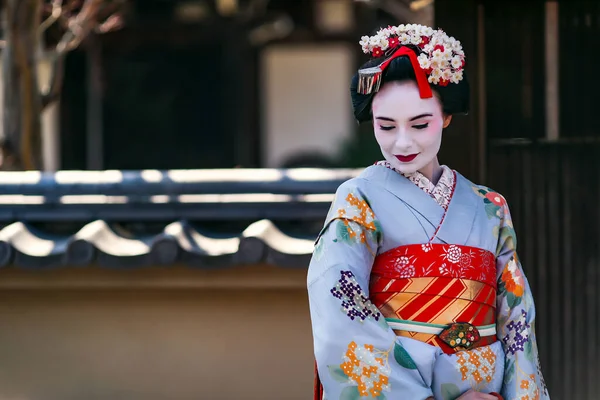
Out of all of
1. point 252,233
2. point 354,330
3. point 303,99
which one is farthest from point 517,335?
point 303,99

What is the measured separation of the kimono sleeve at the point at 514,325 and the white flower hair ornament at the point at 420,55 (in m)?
0.51

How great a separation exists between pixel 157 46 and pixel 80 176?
7760 mm

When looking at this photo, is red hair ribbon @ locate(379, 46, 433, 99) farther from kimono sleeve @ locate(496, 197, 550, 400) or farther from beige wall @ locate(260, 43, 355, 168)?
beige wall @ locate(260, 43, 355, 168)

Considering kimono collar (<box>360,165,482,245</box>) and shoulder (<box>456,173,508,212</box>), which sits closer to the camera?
kimono collar (<box>360,165,482,245</box>)

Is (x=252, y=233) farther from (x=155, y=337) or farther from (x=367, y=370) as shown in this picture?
(x=367, y=370)

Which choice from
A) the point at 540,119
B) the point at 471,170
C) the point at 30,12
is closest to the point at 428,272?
the point at 471,170

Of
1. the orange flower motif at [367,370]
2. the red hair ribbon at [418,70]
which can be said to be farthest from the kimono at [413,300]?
the red hair ribbon at [418,70]

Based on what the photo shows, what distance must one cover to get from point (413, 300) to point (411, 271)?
88mm

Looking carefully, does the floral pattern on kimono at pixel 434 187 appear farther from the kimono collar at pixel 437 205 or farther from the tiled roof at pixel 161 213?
the tiled roof at pixel 161 213

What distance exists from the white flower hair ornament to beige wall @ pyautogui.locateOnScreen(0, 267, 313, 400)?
4.77ft

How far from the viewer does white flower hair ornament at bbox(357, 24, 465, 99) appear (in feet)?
9.55

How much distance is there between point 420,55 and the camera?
2.93 metres

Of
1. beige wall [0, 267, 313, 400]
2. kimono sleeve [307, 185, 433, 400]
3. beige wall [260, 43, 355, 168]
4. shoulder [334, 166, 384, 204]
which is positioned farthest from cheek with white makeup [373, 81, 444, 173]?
beige wall [260, 43, 355, 168]

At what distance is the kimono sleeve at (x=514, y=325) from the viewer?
118 inches
